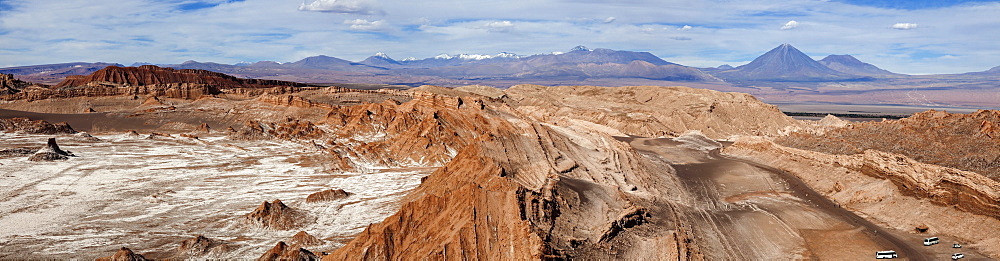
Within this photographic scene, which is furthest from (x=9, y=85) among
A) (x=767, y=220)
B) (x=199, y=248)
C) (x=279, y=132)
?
(x=767, y=220)

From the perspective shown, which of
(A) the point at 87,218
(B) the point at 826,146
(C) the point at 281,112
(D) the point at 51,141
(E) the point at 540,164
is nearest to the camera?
(A) the point at 87,218

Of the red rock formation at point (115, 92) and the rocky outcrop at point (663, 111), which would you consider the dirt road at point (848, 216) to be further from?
the red rock formation at point (115, 92)

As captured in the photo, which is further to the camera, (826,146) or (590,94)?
(590,94)

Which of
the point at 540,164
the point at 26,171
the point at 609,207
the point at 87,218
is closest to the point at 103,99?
the point at 26,171

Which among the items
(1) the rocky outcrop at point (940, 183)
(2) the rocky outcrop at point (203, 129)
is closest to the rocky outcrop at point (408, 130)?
(2) the rocky outcrop at point (203, 129)

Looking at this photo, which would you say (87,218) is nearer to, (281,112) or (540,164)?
(540,164)

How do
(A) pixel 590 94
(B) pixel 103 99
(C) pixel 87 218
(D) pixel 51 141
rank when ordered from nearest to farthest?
(C) pixel 87 218 → (D) pixel 51 141 → (B) pixel 103 99 → (A) pixel 590 94
